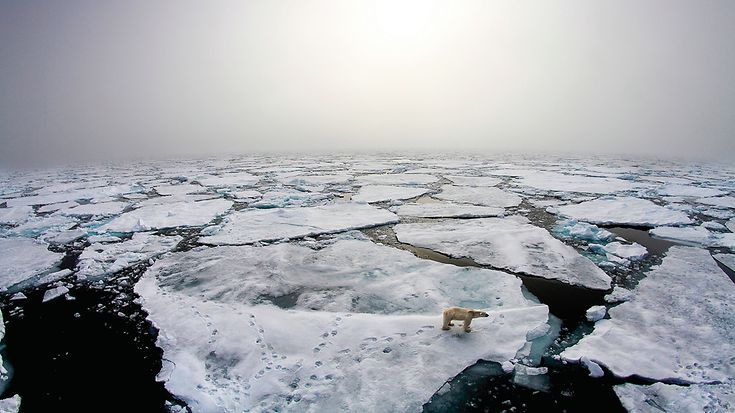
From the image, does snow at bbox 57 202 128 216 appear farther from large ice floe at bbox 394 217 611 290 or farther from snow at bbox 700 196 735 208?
snow at bbox 700 196 735 208

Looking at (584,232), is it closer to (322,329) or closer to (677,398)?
(677,398)

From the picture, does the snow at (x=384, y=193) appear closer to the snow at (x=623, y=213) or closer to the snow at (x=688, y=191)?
the snow at (x=623, y=213)

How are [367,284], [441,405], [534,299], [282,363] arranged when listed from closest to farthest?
[441,405] < [282,363] < [534,299] < [367,284]

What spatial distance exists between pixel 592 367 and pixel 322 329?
1628mm

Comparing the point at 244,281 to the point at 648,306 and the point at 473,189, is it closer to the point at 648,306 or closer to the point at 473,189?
the point at 648,306

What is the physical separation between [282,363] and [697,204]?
8079mm

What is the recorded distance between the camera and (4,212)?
6.44m

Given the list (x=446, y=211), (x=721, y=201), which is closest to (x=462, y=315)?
(x=446, y=211)

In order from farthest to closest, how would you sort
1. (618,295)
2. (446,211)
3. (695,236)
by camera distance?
(446,211) < (695,236) < (618,295)

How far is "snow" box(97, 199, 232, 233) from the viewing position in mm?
4953

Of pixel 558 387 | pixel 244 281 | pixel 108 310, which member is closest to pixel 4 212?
pixel 108 310

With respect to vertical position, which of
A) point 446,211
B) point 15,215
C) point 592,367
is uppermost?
point 446,211

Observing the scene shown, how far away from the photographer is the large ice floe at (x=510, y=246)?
3.17m

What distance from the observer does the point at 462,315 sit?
2166mm
